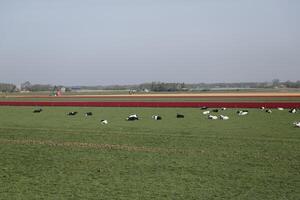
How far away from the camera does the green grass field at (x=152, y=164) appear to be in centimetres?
973

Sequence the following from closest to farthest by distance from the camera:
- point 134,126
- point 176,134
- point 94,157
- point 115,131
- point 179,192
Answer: point 179,192 → point 94,157 → point 176,134 → point 115,131 → point 134,126

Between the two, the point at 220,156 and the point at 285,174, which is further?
the point at 220,156

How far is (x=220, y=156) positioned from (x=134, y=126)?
10.7 metres

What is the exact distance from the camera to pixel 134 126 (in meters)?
24.2

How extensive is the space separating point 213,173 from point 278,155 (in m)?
3.39

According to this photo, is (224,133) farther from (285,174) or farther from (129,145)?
(285,174)

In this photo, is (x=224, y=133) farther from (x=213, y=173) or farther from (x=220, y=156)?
(x=213, y=173)

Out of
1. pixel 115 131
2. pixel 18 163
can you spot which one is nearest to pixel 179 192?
pixel 18 163

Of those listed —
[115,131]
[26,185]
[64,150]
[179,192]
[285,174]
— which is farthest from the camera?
[115,131]

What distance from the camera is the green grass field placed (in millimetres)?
9734

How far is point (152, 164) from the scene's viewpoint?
1286 cm

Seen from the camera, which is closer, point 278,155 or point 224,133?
point 278,155

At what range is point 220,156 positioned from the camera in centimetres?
1398

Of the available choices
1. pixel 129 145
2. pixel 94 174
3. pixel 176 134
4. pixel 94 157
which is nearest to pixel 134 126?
pixel 176 134
